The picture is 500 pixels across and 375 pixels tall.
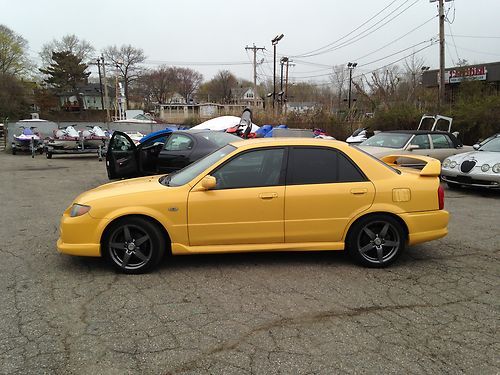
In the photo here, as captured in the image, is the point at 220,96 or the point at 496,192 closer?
the point at 496,192

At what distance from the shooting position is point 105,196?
181 inches

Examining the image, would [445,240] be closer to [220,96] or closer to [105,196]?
[105,196]

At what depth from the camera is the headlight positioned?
4.52m

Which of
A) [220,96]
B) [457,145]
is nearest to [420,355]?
[457,145]

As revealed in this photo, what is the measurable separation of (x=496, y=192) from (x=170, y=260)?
8442 mm

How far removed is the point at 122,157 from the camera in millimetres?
9305

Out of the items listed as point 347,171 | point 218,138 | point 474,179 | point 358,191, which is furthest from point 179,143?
point 474,179

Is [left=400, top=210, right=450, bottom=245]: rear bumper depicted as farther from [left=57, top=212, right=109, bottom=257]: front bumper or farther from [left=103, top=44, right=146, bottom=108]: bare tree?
[left=103, top=44, right=146, bottom=108]: bare tree

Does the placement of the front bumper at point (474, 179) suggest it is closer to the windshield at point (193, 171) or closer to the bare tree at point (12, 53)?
the windshield at point (193, 171)

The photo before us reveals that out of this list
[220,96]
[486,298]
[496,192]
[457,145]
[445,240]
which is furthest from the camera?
[220,96]

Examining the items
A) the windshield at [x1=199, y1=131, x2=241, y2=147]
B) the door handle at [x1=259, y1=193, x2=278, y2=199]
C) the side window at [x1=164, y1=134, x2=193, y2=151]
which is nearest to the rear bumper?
the door handle at [x1=259, y1=193, x2=278, y2=199]

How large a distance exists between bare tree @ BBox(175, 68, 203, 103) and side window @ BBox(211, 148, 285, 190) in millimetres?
99027

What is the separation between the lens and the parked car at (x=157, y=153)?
29.9 ft

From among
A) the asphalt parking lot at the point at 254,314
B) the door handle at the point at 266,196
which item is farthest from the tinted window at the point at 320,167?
the asphalt parking lot at the point at 254,314
